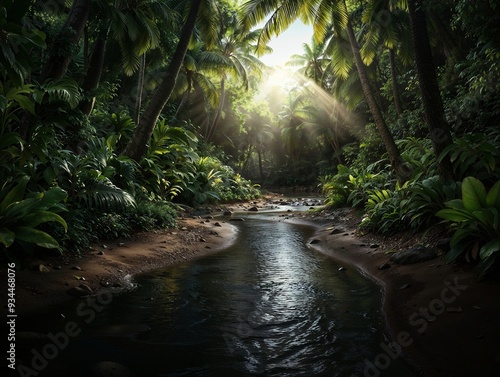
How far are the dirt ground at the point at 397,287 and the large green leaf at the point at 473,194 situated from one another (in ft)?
2.63

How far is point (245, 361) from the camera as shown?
302 centimetres

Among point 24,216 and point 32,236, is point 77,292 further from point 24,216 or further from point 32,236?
point 24,216

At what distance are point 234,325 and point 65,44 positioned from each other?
19.6 ft

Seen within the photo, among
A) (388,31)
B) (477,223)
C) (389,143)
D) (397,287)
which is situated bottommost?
(397,287)

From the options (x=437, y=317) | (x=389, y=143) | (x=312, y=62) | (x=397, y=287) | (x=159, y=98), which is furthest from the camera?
(x=312, y=62)

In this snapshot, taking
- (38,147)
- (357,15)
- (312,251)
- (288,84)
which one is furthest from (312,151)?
(38,147)

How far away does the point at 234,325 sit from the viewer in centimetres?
376

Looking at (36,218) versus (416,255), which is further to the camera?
(416,255)

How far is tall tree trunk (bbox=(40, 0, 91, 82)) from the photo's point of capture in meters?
6.57

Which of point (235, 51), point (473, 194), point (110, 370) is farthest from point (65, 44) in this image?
point (235, 51)

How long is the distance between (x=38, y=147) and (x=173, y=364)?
3.88 m

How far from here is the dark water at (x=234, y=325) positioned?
9.64 ft

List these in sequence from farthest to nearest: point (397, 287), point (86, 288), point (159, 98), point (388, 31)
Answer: point (388, 31), point (159, 98), point (397, 287), point (86, 288)

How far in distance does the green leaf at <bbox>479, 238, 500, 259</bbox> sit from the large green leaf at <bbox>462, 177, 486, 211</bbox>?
52cm
